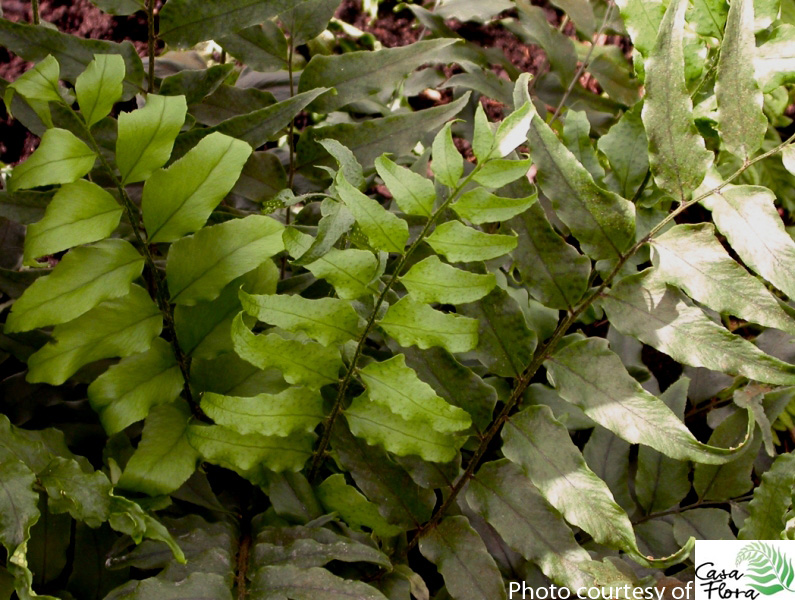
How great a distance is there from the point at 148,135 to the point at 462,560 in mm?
531

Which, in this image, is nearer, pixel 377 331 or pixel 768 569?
pixel 768 569

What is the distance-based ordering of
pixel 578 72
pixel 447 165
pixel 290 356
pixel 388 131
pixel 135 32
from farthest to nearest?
1. pixel 135 32
2. pixel 578 72
3. pixel 388 131
4. pixel 290 356
5. pixel 447 165

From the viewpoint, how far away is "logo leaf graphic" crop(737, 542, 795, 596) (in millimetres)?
714

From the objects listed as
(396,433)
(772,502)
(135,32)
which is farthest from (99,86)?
(135,32)

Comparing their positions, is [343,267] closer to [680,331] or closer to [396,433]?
[396,433]

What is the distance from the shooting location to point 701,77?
745 mm

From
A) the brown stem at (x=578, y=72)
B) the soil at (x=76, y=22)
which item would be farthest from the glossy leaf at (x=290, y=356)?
the soil at (x=76, y=22)

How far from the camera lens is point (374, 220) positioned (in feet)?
2.02

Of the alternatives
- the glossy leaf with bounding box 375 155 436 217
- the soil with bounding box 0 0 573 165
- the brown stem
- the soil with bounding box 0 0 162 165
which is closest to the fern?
the glossy leaf with bounding box 375 155 436 217

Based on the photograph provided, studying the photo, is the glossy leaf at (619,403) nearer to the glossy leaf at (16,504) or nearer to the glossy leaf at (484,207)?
the glossy leaf at (484,207)

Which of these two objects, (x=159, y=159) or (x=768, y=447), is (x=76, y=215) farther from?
(x=768, y=447)

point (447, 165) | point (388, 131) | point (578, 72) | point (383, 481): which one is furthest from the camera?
point (578, 72)

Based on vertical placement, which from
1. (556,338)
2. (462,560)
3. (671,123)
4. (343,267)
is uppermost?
(671,123)

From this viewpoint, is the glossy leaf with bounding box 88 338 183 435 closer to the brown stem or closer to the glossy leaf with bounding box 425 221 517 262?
the glossy leaf with bounding box 425 221 517 262
